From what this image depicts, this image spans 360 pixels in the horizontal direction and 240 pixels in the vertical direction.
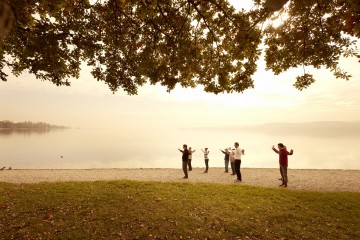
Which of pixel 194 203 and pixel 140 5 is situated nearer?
pixel 140 5

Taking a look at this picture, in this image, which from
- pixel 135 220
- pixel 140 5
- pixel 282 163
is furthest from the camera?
pixel 282 163

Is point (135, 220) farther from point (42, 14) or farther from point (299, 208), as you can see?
point (42, 14)

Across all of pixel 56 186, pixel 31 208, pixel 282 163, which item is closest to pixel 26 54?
pixel 31 208

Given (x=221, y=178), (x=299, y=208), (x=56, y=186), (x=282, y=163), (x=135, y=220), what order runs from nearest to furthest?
(x=135, y=220) < (x=299, y=208) < (x=56, y=186) < (x=282, y=163) < (x=221, y=178)

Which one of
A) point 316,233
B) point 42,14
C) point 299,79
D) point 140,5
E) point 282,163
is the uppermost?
point 42,14

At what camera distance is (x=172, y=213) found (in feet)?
32.6

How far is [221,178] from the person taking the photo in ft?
68.7

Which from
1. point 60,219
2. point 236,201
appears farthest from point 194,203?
point 60,219

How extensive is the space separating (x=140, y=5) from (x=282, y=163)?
13.4m

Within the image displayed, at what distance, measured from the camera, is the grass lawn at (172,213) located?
A: 828 centimetres

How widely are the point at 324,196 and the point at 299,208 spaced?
9.74 feet

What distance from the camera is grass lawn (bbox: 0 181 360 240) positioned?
27.2 ft

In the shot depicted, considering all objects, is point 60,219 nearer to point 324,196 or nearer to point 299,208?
point 299,208

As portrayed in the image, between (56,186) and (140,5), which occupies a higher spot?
(140,5)
